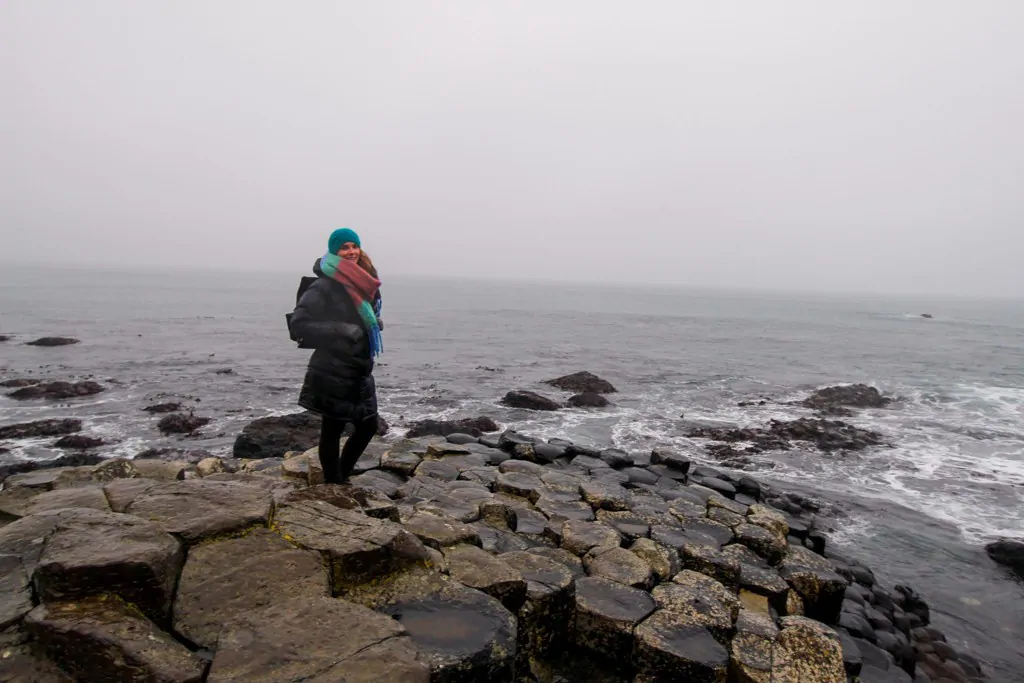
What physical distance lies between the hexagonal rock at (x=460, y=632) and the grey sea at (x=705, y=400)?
775 centimetres

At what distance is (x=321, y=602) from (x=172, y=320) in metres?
56.8

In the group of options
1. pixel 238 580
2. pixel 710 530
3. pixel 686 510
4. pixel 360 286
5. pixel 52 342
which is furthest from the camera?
pixel 52 342

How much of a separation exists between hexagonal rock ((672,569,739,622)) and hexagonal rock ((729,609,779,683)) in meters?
0.11

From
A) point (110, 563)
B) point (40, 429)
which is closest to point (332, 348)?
point (110, 563)

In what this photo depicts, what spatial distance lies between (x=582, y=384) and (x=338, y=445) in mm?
20843

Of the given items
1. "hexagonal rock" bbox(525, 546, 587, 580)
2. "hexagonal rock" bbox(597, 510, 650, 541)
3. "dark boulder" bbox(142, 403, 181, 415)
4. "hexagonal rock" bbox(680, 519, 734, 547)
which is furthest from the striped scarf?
"dark boulder" bbox(142, 403, 181, 415)

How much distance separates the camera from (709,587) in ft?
18.7

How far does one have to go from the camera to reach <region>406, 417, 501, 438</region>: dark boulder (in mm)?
14516

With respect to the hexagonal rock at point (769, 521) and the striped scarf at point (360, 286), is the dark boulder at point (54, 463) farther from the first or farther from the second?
the hexagonal rock at point (769, 521)

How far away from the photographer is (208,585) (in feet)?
10.9

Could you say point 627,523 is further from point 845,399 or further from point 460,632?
point 845,399

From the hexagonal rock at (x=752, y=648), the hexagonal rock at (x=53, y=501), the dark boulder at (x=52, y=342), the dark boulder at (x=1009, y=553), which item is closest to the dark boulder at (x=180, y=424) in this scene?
the hexagonal rock at (x=53, y=501)

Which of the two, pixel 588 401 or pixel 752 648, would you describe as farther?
pixel 588 401

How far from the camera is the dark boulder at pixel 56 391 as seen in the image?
20469 mm
